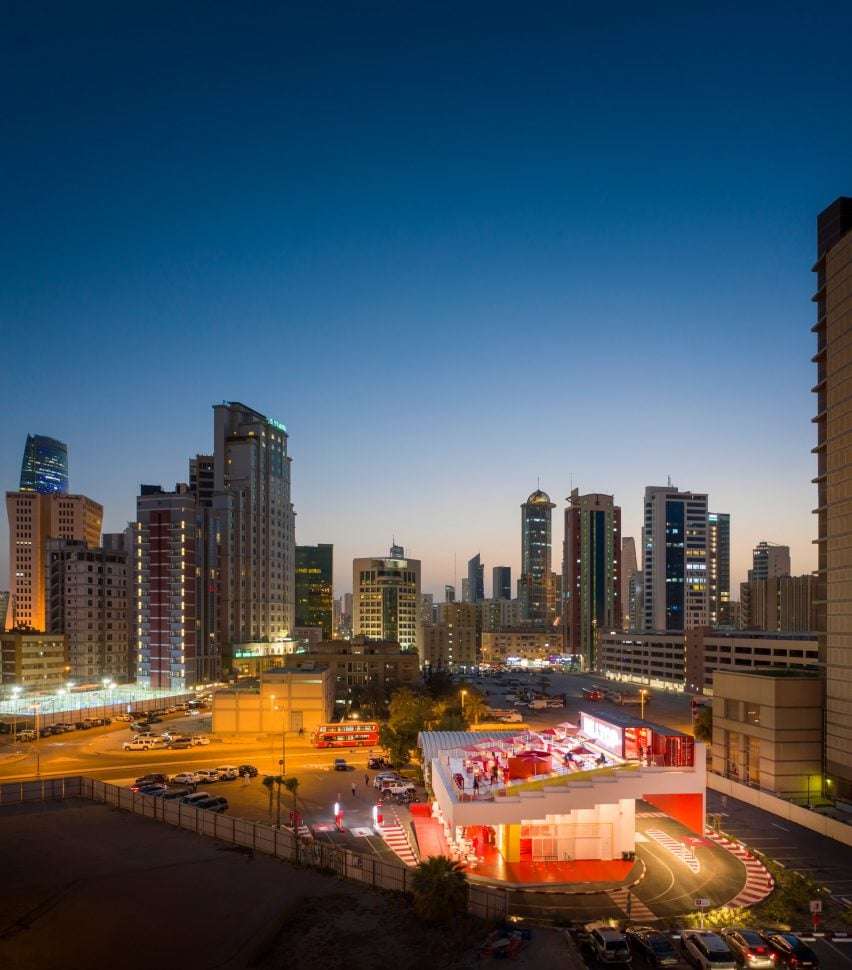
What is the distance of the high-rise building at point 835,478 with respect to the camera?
42.8 meters

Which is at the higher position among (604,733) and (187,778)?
(604,733)

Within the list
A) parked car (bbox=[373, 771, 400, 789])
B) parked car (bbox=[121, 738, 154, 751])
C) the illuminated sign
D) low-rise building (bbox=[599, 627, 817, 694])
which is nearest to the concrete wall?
the illuminated sign

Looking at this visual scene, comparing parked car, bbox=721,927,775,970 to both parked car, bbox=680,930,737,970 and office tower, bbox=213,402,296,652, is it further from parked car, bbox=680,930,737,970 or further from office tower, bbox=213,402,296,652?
office tower, bbox=213,402,296,652

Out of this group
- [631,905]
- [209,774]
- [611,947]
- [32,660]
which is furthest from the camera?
[32,660]

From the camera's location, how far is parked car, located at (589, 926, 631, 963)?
2242 centimetres

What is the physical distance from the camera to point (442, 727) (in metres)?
51.3

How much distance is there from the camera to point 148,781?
47.0 m

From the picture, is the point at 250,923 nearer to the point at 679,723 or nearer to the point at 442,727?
the point at 442,727

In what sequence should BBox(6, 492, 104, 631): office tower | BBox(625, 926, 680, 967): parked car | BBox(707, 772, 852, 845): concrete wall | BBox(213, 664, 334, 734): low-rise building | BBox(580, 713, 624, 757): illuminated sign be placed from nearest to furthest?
BBox(625, 926, 680, 967): parked car → BBox(580, 713, 624, 757): illuminated sign → BBox(707, 772, 852, 845): concrete wall → BBox(213, 664, 334, 734): low-rise building → BBox(6, 492, 104, 631): office tower

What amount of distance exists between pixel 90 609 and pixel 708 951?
105 meters

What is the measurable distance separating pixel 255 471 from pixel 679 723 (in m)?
86.1

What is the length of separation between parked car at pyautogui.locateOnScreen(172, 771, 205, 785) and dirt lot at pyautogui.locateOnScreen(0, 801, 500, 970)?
15.6 m

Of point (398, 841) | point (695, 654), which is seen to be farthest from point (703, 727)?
point (695, 654)

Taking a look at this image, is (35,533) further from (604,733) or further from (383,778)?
(604,733)
